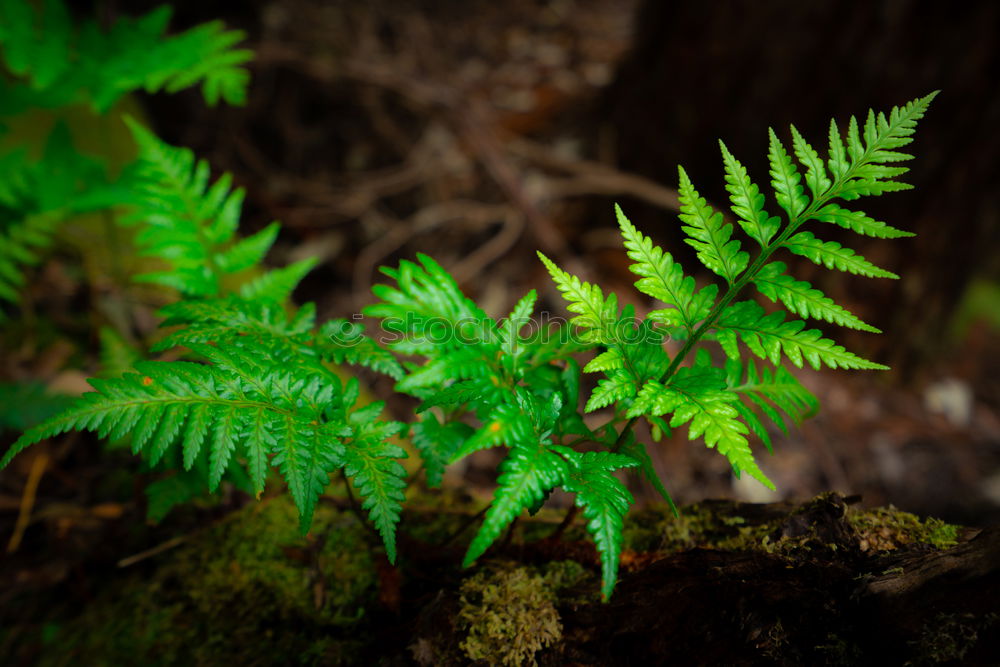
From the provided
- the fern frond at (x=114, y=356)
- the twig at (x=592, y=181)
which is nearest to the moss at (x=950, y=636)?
the fern frond at (x=114, y=356)

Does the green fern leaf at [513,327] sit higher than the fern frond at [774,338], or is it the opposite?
the green fern leaf at [513,327]

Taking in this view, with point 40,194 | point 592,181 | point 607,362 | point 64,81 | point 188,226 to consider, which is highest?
point 592,181

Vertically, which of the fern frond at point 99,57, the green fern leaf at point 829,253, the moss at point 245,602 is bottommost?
the moss at point 245,602

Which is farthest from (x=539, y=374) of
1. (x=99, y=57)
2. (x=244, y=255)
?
(x=99, y=57)

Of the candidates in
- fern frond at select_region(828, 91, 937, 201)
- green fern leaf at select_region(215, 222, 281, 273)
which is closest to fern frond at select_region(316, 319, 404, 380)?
green fern leaf at select_region(215, 222, 281, 273)

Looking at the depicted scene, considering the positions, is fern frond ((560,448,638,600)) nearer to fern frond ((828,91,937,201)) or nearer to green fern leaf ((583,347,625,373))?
green fern leaf ((583,347,625,373))

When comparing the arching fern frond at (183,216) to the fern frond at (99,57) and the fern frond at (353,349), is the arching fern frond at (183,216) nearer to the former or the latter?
the fern frond at (353,349)

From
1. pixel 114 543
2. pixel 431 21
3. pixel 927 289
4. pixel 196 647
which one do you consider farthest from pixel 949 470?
pixel 431 21

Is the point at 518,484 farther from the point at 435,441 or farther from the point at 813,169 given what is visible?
the point at 813,169
